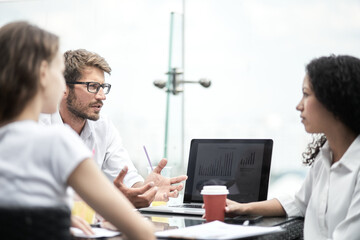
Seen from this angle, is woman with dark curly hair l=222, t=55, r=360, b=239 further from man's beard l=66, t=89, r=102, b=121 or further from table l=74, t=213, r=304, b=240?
man's beard l=66, t=89, r=102, b=121

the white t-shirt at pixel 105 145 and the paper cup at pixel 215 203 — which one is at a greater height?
the white t-shirt at pixel 105 145

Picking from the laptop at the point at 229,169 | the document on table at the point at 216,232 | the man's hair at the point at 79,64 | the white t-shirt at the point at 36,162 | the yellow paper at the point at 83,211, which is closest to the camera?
the white t-shirt at the point at 36,162

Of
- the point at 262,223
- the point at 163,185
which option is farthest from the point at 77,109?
the point at 262,223

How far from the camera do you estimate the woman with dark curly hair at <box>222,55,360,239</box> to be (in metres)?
1.50

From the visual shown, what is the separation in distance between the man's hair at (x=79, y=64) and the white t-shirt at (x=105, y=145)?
284mm

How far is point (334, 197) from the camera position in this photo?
1.52m

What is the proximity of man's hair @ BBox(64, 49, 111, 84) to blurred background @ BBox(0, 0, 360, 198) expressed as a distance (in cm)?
105

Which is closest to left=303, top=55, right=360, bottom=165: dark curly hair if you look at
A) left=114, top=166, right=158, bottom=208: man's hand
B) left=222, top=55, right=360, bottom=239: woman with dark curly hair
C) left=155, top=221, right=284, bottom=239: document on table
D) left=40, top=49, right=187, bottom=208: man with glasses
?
left=222, top=55, right=360, bottom=239: woman with dark curly hair

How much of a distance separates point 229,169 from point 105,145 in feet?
3.38

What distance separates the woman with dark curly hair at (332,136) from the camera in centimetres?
150

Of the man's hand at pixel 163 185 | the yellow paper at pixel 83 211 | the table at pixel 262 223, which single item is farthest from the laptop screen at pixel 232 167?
the yellow paper at pixel 83 211

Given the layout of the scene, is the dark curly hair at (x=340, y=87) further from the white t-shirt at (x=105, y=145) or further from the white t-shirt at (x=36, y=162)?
the white t-shirt at (x=105, y=145)

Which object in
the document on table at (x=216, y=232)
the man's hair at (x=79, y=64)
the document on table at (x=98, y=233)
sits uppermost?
the man's hair at (x=79, y=64)

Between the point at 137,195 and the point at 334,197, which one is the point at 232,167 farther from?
the point at 334,197
